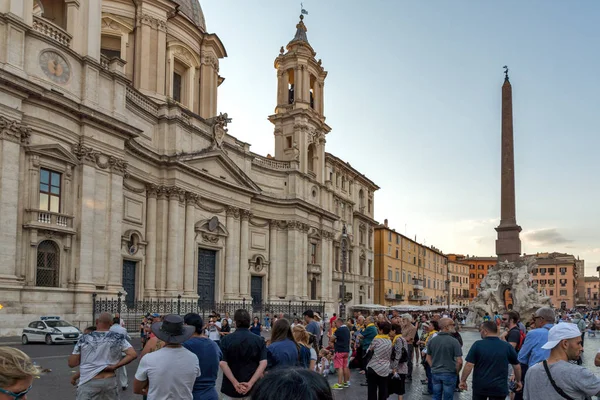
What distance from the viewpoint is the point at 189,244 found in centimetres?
3462

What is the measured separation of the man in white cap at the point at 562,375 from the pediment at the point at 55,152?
74.2ft

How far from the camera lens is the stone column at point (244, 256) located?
39156 millimetres

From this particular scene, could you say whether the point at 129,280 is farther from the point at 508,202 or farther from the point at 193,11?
the point at 193,11

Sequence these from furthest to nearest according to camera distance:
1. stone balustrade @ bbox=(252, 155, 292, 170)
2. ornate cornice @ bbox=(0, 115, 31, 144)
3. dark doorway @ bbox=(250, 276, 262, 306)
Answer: stone balustrade @ bbox=(252, 155, 292, 170) → dark doorway @ bbox=(250, 276, 262, 306) → ornate cornice @ bbox=(0, 115, 31, 144)

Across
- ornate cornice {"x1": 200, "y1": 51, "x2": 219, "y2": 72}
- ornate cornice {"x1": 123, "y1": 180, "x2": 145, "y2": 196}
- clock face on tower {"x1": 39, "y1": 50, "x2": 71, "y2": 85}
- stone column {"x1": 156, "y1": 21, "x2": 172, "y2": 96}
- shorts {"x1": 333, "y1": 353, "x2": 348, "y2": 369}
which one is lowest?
shorts {"x1": 333, "y1": 353, "x2": 348, "y2": 369}

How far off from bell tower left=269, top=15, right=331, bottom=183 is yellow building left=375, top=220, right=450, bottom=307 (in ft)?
68.5

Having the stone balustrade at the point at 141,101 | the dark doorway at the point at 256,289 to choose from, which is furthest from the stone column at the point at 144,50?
the dark doorway at the point at 256,289

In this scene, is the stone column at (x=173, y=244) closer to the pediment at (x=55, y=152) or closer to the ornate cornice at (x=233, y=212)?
the ornate cornice at (x=233, y=212)

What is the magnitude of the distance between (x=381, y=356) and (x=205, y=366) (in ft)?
12.8

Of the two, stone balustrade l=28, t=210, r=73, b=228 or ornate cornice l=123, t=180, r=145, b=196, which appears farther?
ornate cornice l=123, t=180, r=145, b=196

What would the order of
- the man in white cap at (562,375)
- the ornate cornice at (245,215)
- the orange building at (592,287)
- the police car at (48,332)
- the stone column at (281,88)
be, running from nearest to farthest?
1. the man in white cap at (562,375)
2. the police car at (48,332)
3. the ornate cornice at (245,215)
4. the stone column at (281,88)
5. the orange building at (592,287)

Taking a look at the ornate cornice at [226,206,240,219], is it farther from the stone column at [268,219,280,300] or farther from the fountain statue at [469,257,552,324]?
the fountain statue at [469,257,552,324]

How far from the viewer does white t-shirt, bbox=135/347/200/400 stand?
548 centimetres

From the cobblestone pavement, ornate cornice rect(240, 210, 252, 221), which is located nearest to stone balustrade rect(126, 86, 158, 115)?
ornate cornice rect(240, 210, 252, 221)
